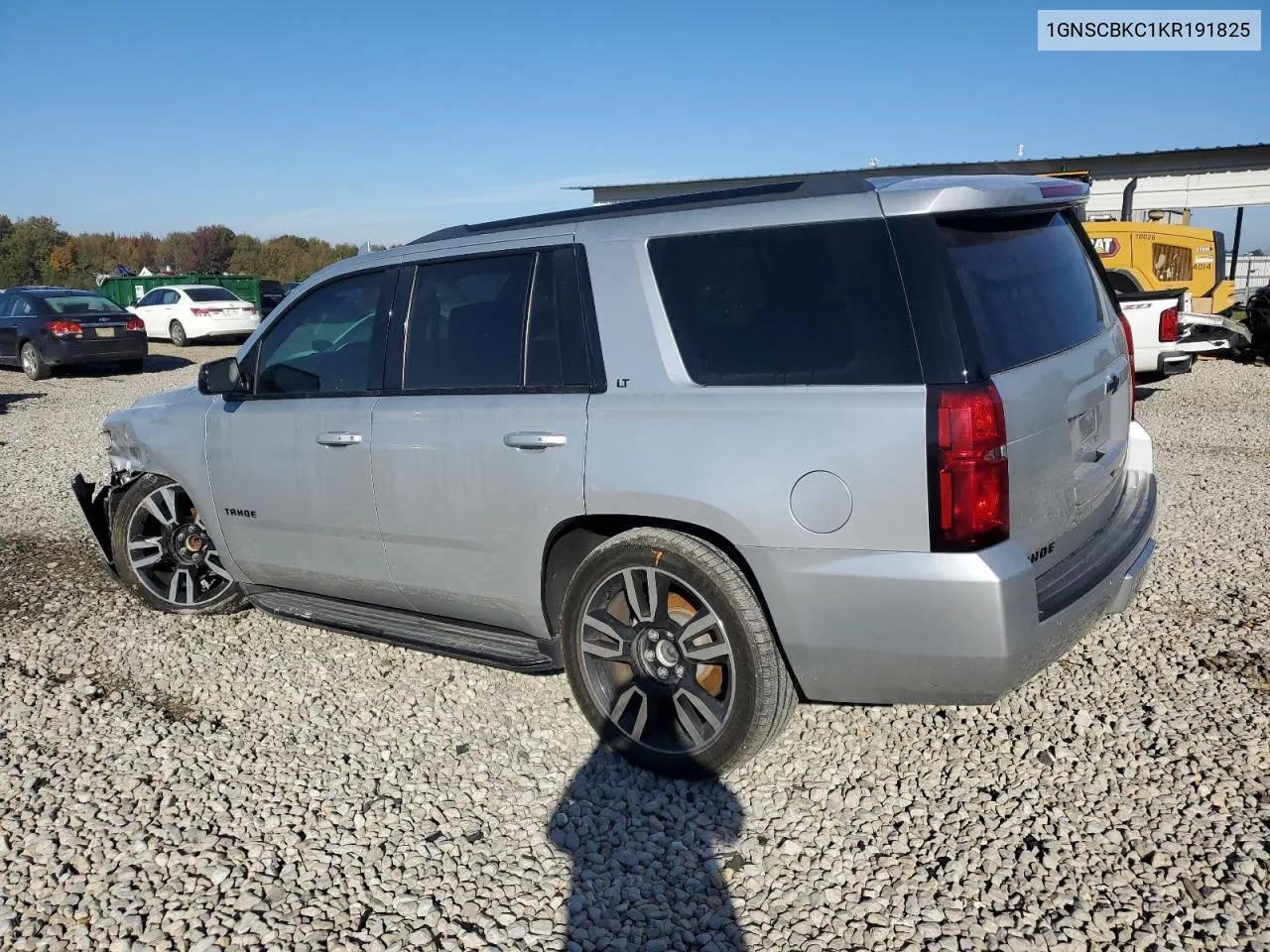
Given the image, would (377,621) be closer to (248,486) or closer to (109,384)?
(248,486)

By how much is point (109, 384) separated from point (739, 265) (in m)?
16.9

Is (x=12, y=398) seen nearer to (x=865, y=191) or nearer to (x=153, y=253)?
(x=865, y=191)

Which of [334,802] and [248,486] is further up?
[248,486]

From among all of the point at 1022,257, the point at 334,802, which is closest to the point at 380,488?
the point at 334,802

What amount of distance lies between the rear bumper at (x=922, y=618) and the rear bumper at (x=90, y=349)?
17468 mm

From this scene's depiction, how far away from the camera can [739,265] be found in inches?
130

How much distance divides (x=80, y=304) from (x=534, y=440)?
57.5 feet

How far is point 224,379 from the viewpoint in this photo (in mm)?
4645

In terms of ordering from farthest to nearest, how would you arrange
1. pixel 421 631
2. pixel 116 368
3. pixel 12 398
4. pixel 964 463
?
pixel 116 368 < pixel 12 398 < pixel 421 631 < pixel 964 463

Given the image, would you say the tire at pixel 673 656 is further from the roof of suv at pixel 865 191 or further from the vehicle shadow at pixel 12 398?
the vehicle shadow at pixel 12 398

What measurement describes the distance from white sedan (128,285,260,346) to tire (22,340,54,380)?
21.8ft

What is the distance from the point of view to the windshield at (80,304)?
1775cm

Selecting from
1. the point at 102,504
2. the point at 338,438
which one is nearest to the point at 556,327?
the point at 338,438

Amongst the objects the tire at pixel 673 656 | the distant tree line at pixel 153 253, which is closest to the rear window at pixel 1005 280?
the tire at pixel 673 656
